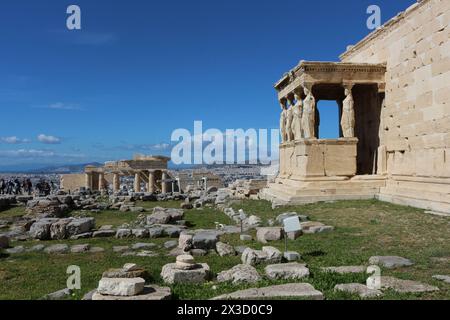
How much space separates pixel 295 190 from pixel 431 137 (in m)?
4.69

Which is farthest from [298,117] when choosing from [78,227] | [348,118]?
[78,227]

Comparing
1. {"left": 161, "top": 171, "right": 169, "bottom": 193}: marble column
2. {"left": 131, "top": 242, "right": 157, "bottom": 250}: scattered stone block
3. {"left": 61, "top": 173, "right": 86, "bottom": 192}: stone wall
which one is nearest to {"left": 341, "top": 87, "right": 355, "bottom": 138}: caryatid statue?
{"left": 131, "top": 242, "right": 157, "bottom": 250}: scattered stone block

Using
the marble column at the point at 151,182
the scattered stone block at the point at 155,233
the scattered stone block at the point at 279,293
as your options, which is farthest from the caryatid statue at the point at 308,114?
the marble column at the point at 151,182

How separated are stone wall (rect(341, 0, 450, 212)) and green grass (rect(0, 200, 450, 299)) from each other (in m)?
1.49

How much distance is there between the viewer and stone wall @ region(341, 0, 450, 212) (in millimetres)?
12984

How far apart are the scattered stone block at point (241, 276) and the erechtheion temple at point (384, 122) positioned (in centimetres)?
760

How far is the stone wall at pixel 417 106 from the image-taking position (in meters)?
13.0

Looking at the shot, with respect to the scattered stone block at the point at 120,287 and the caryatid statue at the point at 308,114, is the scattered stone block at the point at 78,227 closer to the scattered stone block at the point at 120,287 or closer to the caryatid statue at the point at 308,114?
the scattered stone block at the point at 120,287

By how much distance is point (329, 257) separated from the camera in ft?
25.9

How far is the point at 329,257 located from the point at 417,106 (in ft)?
28.5

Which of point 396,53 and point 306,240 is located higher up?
point 396,53
